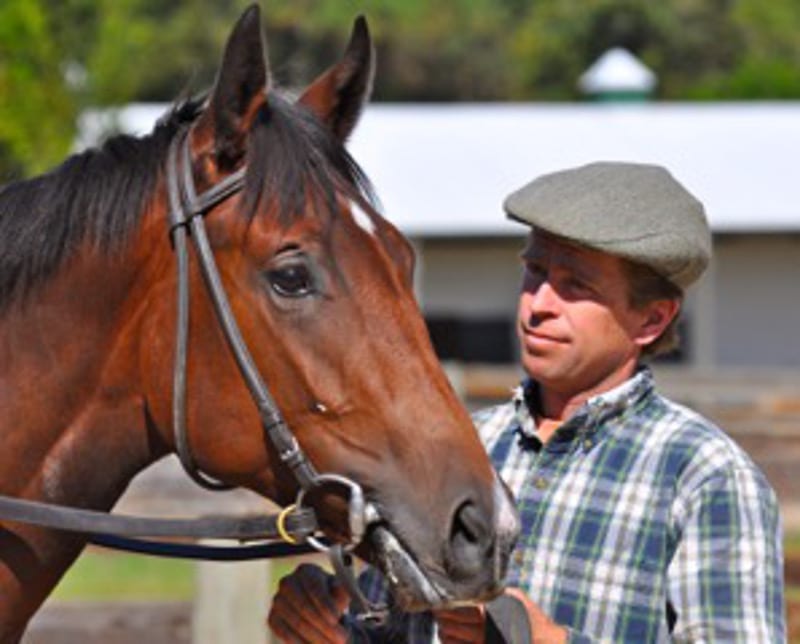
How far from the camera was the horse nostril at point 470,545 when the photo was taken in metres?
3.23

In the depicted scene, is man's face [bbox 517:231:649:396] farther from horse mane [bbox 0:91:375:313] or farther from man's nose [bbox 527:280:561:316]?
horse mane [bbox 0:91:375:313]

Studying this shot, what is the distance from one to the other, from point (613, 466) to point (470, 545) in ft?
1.38

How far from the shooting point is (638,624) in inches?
134

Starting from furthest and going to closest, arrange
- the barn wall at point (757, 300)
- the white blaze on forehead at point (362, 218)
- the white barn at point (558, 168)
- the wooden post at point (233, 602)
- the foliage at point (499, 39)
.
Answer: the foliage at point (499, 39) < the barn wall at point (757, 300) < the white barn at point (558, 168) < the wooden post at point (233, 602) < the white blaze on forehead at point (362, 218)

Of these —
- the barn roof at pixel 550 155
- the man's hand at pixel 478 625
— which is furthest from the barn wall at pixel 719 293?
the man's hand at pixel 478 625

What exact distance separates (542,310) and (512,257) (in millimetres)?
16728

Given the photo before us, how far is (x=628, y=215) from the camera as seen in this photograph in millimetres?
3543

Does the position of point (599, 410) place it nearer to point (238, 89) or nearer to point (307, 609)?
point (307, 609)

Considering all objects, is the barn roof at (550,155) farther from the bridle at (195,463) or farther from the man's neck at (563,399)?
the bridle at (195,463)

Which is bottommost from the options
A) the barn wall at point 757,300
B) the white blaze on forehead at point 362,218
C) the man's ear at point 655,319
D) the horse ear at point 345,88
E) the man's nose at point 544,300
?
the barn wall at point 757,300

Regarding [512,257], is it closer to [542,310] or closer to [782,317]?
[782,317]

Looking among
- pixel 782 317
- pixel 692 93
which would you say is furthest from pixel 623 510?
pixel 692 93

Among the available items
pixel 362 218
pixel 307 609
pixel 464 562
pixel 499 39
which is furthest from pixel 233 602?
pixel 499 39

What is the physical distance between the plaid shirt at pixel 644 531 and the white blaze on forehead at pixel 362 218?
546 mm
